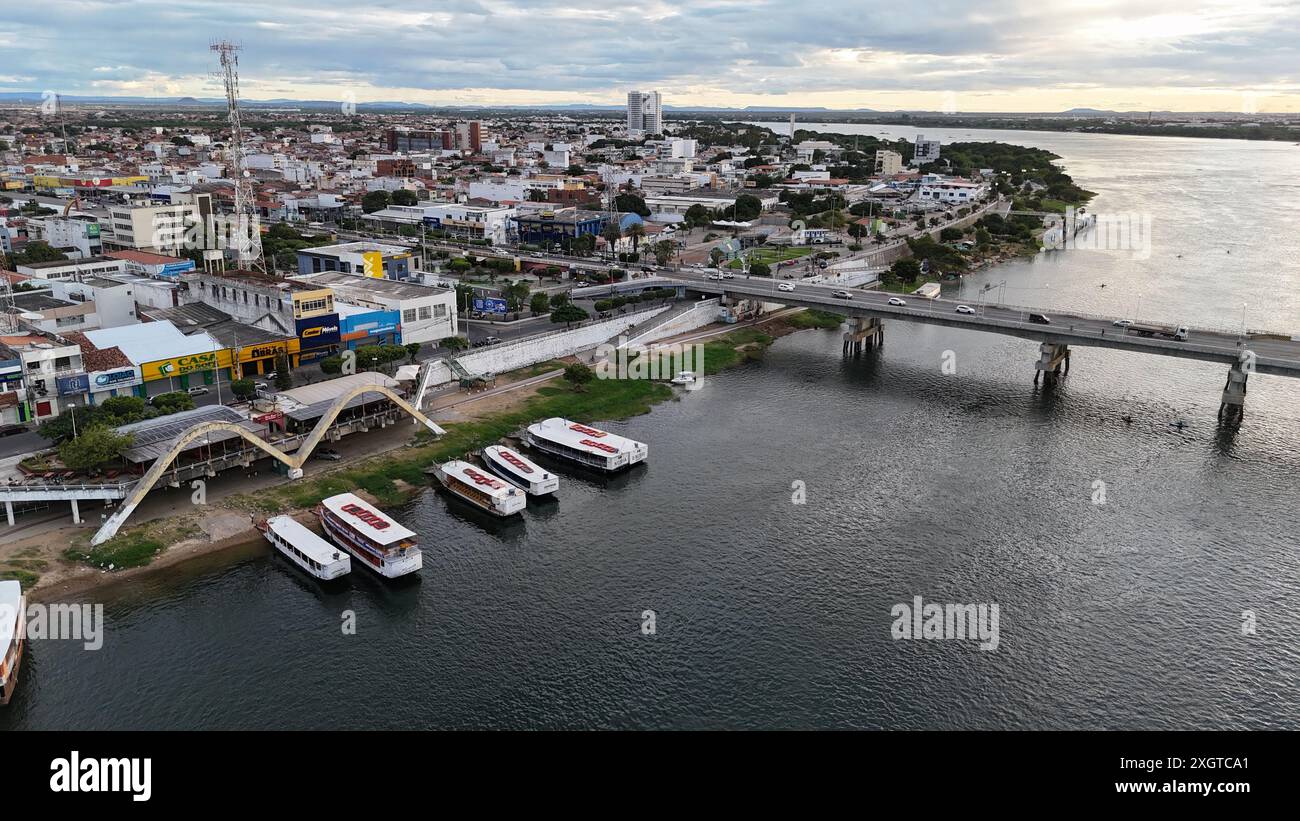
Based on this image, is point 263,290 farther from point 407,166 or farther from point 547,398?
point 407,166

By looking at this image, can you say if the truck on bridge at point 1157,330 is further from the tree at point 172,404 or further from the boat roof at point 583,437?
the tree at point 172,404

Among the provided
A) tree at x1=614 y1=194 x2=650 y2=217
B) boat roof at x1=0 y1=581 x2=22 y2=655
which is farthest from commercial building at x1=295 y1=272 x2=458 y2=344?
tree at x1=614 y1=194 x2=650 y2=217

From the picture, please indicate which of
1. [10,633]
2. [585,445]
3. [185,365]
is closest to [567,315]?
[585,445]

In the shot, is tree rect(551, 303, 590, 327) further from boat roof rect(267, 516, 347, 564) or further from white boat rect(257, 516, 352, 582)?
white boat rect(257, 516, 352, 582)

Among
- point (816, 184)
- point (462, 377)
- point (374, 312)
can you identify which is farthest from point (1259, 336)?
point (816, 184)

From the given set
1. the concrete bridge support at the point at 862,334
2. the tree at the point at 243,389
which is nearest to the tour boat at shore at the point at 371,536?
the tree at the point at 243,389

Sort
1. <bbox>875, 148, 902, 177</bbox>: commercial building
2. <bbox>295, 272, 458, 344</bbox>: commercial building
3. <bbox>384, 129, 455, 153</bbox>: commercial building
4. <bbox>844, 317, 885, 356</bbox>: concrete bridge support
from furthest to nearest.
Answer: <bbox>384, 129, 455, 153</bbox>: commercial building < <bbox>875, 148, 902, 177</bbox>: commercial building < <bbox>844, 317, 885, 356</bbox>: concrete bridge support < <bbox>295, 272, 458, 344</bbox>: commercial building

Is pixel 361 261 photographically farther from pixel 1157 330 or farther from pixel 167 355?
pixel 1157 330

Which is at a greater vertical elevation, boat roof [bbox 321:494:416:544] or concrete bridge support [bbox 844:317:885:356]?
concrete bridge support [bbox 844:317:885:356]
